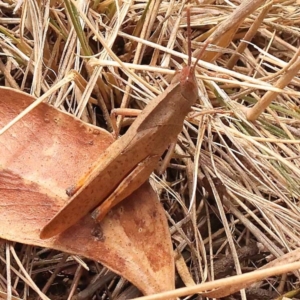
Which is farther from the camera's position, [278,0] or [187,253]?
[278,0]

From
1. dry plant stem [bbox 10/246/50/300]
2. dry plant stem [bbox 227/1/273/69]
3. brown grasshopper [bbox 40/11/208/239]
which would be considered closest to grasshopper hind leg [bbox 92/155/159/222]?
brown grasshopper [bbox 40/11/208/239]

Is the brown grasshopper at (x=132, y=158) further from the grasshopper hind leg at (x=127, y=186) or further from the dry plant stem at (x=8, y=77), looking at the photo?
the dry plant stem at (x=8, y=77)

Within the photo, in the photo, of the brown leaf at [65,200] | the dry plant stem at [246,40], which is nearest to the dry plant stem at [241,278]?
the brown leaf at [65,200]

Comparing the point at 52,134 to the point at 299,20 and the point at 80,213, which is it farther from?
the point at 299,20

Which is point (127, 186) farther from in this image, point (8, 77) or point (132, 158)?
point (8, 77)

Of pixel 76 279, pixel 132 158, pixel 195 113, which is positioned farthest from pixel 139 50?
pixel 76 279

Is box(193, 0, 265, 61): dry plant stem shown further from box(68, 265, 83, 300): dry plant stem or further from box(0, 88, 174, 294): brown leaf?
box(68, 265, 83, 300): dry plant stem

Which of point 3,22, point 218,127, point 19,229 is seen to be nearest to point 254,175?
point 218,127
